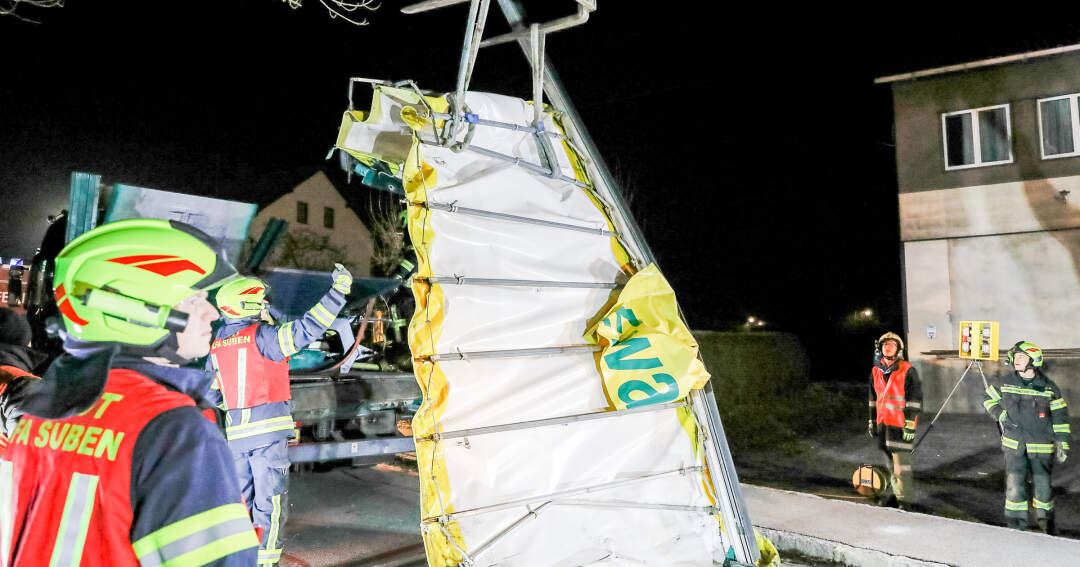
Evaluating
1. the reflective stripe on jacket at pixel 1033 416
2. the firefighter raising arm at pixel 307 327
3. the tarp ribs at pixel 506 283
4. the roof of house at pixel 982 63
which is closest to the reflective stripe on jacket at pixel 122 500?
the tarp ribs at pixel 506 283

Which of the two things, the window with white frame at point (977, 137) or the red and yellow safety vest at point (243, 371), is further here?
the window with white frame at point (977, 137)

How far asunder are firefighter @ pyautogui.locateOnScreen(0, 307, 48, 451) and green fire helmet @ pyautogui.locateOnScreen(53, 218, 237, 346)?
207 centimetres

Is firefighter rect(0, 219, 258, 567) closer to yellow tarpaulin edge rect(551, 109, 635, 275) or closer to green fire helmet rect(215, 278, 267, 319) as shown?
yellow tarpaulin edge rect(551, 109, 635, 275)

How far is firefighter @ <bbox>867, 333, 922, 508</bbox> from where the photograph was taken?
311 inches

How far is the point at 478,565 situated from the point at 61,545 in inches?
82.7

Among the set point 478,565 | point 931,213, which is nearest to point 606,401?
point 478,565

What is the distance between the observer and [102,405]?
5.39 ft

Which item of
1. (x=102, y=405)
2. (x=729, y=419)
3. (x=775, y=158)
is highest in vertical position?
(x=775, y=158)

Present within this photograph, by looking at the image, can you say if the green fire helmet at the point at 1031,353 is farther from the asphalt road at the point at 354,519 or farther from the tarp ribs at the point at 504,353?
the asphalt road at the point at 354,519

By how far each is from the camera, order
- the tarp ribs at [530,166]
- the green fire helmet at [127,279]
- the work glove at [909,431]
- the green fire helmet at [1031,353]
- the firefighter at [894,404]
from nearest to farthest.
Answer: the green fire helmet at [127,279], the tarp ribs at [530,166], the green fire helmet at [1031,353], the work glove at [909,431], the firefighter at [894,404]

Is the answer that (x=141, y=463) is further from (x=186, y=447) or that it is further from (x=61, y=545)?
(x=61, y=545)

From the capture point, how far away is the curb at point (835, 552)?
202 inches

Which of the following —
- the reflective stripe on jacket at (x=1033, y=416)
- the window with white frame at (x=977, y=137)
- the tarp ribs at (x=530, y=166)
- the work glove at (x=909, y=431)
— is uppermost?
the window with white frame at (x=977, y=137)

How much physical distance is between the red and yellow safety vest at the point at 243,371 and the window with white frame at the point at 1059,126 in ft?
56.7
